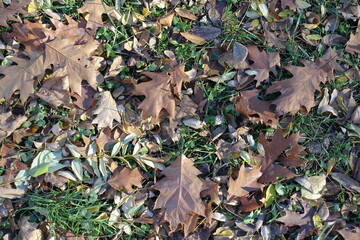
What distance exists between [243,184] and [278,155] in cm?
31

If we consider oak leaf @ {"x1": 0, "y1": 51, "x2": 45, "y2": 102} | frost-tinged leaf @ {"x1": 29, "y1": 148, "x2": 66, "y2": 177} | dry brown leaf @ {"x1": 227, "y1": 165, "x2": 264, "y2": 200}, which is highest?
oak leaf @ {"x1": 0, "y1": 51, "x2": 45, "y2": 102}

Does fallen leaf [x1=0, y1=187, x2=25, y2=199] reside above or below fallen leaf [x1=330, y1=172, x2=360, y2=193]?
above

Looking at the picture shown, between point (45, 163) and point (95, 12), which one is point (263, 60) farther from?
point (45, 163)

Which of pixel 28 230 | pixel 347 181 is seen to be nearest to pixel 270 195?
pixel 347 181

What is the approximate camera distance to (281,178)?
8.94 ft

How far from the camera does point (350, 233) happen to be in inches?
104

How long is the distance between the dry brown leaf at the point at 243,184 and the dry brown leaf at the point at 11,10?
184 centimetres

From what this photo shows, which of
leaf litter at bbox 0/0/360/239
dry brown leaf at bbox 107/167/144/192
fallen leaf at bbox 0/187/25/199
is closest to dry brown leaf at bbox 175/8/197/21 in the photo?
leaf litter at bbox 0/0/360/239

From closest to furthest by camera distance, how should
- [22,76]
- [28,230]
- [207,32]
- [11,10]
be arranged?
[28,230], [22,76], [11,10], [207,32]

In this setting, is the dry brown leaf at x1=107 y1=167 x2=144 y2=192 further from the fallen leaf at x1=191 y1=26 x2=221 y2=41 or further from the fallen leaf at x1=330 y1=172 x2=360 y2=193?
the fallen leaf at x1=330 y1=172 x2=360 y2=193

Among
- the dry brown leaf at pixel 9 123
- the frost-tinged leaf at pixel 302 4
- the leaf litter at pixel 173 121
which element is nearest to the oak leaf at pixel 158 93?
the leaf litter at pixel 173 121

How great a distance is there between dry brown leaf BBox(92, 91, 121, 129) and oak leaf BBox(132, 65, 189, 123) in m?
0.16

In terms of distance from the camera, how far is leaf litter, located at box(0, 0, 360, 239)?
104 inches

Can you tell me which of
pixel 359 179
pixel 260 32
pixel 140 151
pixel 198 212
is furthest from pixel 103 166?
pixel 359 179
